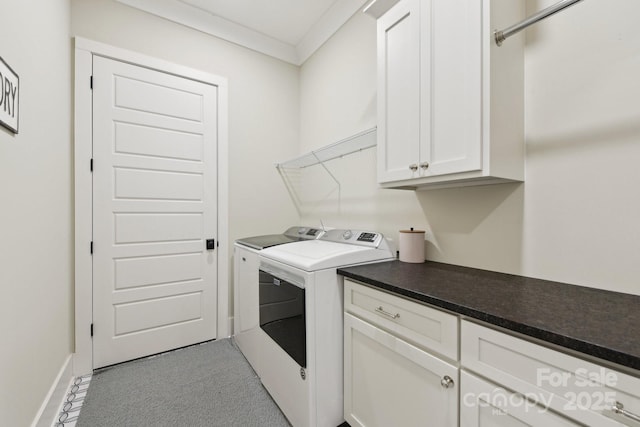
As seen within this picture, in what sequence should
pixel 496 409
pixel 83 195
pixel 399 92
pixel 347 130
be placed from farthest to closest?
pixel 347 130
pixel 83 195
pixel 399 92
pixel 496 409

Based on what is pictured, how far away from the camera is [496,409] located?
2.59 feet

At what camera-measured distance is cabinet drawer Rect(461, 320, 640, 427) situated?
0.59 meters

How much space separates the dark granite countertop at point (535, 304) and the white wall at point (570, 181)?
0.11 metres

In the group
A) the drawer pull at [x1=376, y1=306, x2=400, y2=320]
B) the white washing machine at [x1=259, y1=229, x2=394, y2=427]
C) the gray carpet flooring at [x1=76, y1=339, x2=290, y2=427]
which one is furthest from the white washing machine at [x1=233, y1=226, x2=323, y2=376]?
the drawer pull at [x1=376, y1=306, x2=400, y2=320]

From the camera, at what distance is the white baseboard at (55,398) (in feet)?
4.40

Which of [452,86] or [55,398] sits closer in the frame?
[452,86]

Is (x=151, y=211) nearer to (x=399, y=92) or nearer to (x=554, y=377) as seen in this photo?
(x=399, y=92)

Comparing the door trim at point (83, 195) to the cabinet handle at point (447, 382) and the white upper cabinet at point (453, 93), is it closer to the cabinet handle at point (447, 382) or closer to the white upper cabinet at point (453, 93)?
the white upper cabinet at point (453, 93)

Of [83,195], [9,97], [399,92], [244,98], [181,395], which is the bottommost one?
[181,395]

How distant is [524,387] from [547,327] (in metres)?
0.18

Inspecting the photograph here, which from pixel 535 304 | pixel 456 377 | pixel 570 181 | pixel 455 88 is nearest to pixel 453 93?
pixel 455 88

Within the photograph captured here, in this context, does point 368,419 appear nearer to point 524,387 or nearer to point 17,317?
point 524,387

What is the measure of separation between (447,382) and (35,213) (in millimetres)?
1963

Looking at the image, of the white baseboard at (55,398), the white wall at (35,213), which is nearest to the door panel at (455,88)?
the white wall at (35,213)
